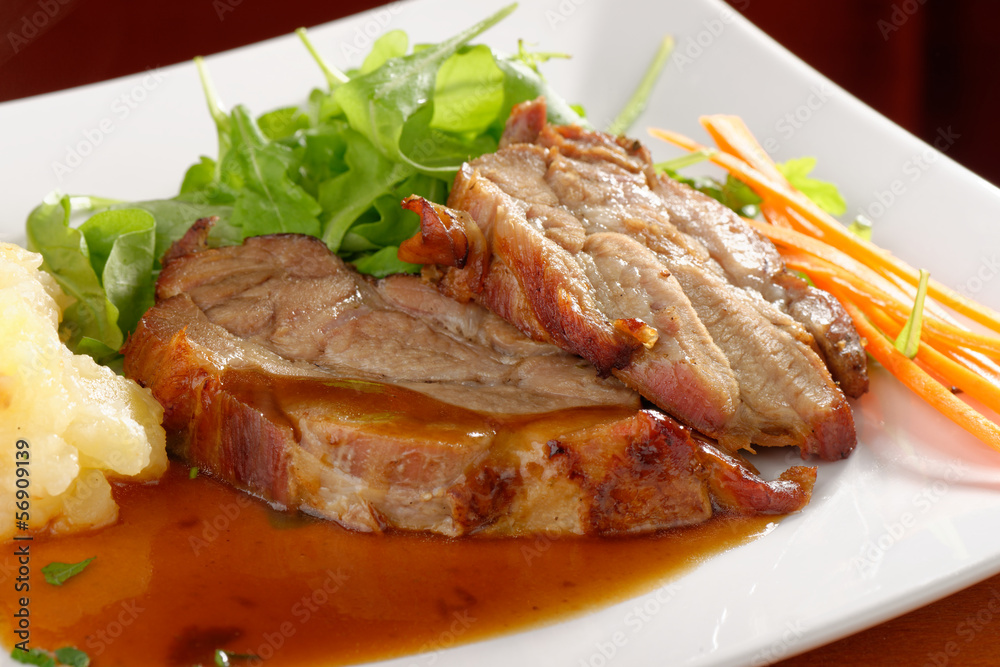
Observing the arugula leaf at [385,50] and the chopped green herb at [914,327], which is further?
the arugula leaf at [385,50]

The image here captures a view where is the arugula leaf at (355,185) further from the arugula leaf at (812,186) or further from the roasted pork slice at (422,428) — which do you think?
the arugula leaf at (812,186)

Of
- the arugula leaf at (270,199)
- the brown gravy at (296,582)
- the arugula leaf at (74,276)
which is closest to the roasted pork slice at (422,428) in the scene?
the brown gravy at (296,582)

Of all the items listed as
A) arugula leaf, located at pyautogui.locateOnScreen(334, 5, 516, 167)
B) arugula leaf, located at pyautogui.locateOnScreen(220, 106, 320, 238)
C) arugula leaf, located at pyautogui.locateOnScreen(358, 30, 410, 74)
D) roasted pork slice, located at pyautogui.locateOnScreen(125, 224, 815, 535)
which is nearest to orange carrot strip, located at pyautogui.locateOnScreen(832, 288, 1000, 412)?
roasted pork slice, located at pyautogui.locateOnScreen(125, 224, 815, 535)

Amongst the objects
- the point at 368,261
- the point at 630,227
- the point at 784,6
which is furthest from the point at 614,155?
the point at 784,6

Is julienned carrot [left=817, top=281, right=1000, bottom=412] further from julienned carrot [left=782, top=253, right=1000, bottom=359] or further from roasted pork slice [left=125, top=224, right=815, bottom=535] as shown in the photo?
roasted pork slice [left=125, top=224, right=815, bottom=535]

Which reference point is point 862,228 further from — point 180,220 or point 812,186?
point 180,220

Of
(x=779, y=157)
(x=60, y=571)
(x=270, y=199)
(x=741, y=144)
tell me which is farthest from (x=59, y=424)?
(x=779, y=157)

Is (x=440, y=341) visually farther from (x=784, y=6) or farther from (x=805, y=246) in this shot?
(x=784, y=6)
